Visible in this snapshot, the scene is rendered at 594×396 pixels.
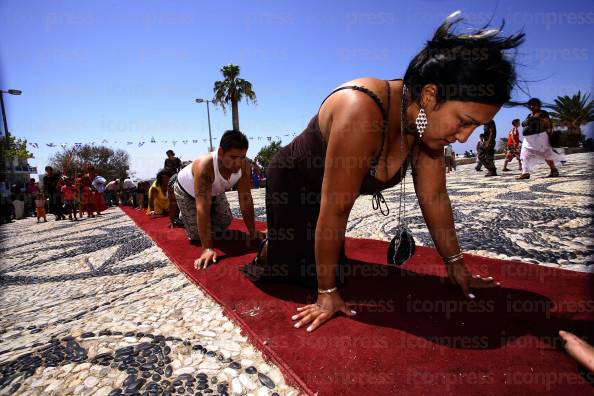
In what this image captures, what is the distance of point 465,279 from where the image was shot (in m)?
2.11

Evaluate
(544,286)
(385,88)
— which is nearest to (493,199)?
(544,286)

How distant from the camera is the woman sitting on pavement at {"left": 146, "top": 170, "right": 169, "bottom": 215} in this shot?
806 centimetres

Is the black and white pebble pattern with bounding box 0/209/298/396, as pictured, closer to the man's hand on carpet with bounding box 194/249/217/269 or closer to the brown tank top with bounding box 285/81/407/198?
the man's hand on carpet with bounding box 194/249/217/269

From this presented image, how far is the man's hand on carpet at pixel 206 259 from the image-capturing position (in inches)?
124

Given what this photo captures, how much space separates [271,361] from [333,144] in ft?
3.78

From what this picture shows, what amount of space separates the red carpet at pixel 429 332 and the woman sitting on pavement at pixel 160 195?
20.2ft

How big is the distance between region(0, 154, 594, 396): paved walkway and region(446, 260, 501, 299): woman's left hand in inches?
31.2

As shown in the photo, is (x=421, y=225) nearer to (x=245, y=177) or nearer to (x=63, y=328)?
(x=245, y=177)

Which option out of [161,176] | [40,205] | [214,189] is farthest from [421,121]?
[40,205]

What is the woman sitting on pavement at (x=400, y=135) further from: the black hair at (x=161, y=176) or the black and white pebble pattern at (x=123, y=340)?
the black hair at (x=161, y=176)

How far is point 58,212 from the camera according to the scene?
1116 centimetres

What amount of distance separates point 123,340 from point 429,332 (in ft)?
5.77

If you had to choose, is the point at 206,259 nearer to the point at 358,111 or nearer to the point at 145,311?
the point at 145,311

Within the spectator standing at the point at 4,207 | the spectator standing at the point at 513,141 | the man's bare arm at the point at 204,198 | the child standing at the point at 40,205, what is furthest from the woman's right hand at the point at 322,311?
the spectator standing at the point at 4,207
